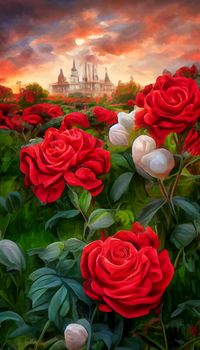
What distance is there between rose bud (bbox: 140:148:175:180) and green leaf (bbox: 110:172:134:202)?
38 mm

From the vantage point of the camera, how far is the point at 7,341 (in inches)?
22.8

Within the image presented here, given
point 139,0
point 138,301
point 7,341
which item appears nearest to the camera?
point 138,301

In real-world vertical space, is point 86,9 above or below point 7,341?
above

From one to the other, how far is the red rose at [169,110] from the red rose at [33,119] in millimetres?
458

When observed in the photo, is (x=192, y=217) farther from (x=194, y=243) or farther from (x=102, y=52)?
(x=102, y=52)

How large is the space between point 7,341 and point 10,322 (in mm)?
24

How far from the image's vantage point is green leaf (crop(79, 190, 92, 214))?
1.91 ft

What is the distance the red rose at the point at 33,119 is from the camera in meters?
1.00

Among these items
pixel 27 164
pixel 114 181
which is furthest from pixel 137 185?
pixel 27 164

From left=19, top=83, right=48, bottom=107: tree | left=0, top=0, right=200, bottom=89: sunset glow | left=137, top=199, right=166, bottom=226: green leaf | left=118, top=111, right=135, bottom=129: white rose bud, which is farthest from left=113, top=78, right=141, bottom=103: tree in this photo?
left=137, top=199, right=166, bottom=226: green leaf

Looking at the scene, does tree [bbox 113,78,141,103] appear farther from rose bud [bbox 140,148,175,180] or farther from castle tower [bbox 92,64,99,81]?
rose bud [bbox 140,148,175,180]

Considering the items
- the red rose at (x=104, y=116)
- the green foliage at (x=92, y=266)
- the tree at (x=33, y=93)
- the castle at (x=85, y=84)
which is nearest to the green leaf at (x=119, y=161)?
the green foliage at (x=92, y=266)

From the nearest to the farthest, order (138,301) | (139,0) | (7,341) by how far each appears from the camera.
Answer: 1. (138,301)
2. (7,341)
3. (139,0)

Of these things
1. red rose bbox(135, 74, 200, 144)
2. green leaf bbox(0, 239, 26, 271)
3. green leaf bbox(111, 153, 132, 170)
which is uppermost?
red rose bbox(135, 74, 200, 144)
